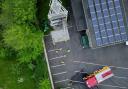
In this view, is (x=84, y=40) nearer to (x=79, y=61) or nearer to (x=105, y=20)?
(x=79, y=61)

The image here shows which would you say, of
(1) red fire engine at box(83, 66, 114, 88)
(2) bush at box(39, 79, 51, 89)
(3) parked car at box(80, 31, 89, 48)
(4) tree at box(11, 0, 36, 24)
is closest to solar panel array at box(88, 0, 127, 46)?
(3) parked car at box(80, 31, 89, 48)

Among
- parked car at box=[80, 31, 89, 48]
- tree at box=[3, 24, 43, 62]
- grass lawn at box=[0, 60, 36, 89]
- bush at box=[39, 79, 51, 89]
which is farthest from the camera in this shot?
→ grass lawn at box=[0, 60, 36, 89]

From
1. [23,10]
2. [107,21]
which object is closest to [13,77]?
[23,10]

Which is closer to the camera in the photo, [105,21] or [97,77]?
[105,21]

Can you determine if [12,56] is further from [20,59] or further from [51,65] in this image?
[51,65]

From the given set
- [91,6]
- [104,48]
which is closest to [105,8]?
[91,6]

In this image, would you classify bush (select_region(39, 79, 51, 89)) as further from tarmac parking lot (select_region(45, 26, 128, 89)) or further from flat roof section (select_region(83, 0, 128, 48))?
flat roof section (select_region(83, 0, 128, 48))
